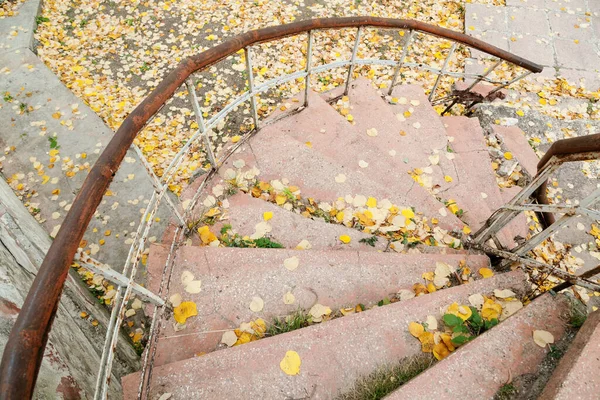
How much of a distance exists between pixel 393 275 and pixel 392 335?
491mm

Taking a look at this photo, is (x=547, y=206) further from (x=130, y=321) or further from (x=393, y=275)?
(x=130, y=321)

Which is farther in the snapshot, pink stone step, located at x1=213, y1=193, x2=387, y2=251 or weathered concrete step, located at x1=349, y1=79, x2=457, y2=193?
weathered concrete step, located at x1=349, y1=79, x2=457, y2=193

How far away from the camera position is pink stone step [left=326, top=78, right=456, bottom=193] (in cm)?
368

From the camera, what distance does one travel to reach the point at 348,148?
11.2 ft

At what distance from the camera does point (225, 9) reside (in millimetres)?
6141

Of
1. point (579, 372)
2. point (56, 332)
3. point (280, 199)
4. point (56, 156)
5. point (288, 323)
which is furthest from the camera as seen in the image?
point (56, 156)

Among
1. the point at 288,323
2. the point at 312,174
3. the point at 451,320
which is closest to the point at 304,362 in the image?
the point at 288,323

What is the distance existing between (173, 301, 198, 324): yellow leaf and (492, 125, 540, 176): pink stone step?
13.2 feet

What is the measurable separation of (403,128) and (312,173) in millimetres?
1528

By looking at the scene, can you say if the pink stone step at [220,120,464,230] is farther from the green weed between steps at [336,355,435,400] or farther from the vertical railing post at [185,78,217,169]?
the green weed between steps at [336,355,435,400]

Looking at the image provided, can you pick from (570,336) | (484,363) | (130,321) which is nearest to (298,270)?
(484,363)

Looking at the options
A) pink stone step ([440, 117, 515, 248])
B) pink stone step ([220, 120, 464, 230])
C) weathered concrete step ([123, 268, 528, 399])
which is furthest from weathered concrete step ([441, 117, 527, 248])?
weathered concrete step ([123, 268, 528, 399])

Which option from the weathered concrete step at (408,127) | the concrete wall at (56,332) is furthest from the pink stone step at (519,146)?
the concrete wall at (56,332)

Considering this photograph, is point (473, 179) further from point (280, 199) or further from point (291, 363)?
point (291, 363)
